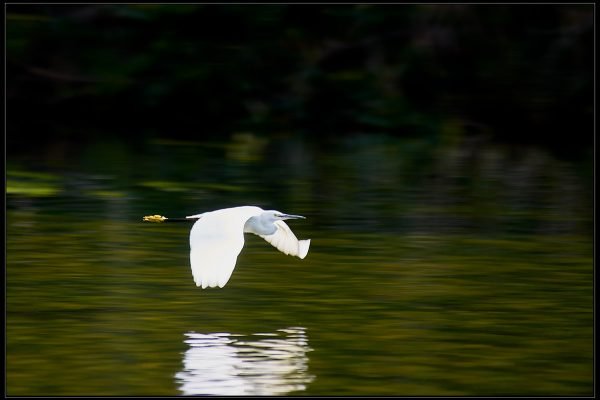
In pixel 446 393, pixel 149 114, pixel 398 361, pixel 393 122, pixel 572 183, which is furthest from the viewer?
pixel 149 114

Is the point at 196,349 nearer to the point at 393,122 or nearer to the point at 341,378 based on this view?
the point at 341,378

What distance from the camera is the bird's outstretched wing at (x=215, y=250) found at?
18.5 feet

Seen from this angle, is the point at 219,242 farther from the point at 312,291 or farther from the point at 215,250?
the point at 312,291

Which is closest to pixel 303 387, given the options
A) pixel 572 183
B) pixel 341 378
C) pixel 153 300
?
pixel 341 378

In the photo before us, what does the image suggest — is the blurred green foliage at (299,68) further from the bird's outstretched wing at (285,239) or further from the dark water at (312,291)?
the bird's outstretched wing at (285,239)

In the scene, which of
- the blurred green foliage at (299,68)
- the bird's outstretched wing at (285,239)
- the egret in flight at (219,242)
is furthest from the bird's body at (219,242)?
the blurred green foliage at (299,68)

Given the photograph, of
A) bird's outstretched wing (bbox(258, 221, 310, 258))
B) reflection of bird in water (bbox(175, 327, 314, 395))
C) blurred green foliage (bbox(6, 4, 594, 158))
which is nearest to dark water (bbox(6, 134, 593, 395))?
reflection of bird in water (bbox(175, 327, 314, 395))

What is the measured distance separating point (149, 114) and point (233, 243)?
15.7m

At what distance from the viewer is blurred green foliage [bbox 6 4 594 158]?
20.1m

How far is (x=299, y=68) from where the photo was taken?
68.7 ft

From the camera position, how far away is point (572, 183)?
13.2m

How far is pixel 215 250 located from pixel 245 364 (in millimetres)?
524

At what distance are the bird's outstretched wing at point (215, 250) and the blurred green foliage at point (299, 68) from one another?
541 inches

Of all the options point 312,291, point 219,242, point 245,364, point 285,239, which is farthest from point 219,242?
point 312,291
